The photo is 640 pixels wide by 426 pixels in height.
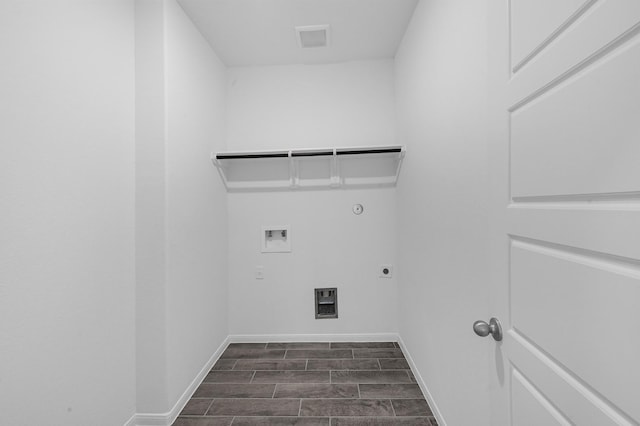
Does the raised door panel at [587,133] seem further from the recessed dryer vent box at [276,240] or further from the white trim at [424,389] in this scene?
the recessed dryer vent box at [276,240]

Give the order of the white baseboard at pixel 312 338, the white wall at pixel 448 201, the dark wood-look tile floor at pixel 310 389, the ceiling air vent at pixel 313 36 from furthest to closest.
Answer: the white baseboard at pixel 312 338 < the ceiling air vent at pixel 313 36 < the dark wood-look tile floor at pixel 310 389 < the white wall at pixel 448 201

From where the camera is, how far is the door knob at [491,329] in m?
0.94

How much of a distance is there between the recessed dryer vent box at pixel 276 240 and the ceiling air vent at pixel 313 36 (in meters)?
1.70

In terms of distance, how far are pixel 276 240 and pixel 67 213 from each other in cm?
184

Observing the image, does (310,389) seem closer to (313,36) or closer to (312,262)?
(312,262)

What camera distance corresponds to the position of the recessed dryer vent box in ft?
9.93

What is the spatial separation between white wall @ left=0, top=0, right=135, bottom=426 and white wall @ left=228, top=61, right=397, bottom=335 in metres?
1.26

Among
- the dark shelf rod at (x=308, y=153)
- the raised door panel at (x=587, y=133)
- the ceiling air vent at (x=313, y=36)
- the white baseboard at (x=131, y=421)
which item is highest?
the ceiling air vent at (x=313, y=36)

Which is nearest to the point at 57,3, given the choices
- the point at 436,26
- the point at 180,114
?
the point at 180,114

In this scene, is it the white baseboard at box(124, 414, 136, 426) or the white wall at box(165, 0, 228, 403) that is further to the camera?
the white wall at box(165, 0, 228, 403)

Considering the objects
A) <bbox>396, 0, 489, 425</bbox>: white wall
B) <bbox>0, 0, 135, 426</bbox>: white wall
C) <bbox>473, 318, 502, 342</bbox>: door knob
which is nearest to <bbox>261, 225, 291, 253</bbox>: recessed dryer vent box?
<bbox>396, 0, 489, 425</bbox>: white wall

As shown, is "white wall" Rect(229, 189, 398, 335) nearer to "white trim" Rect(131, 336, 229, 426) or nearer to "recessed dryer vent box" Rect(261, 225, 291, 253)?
"recessed dryer vent box" Rect(261, 225, 291, 253)

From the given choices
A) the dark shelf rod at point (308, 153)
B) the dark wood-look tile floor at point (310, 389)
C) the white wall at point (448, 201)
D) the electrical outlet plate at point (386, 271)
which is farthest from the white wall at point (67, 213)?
the electrical outlet plate at point (386, 271)

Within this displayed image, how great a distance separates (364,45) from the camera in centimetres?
270
